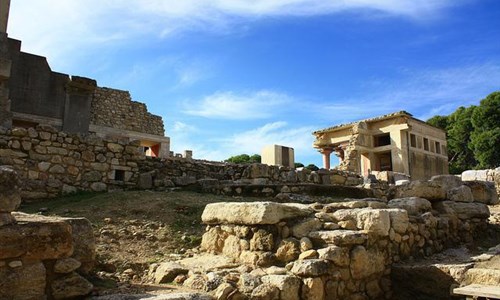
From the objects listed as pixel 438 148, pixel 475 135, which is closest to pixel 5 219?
pixel 438 148

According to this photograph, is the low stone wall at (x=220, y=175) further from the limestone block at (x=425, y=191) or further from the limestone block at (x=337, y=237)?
the limestone block at (x=337, y=237)

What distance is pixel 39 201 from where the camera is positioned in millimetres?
8469

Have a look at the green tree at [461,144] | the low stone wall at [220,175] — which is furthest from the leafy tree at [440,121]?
the low stone wall at [220,175]

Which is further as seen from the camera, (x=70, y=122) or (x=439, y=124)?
(x=439, y=124)

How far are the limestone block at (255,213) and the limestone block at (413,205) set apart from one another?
195cm

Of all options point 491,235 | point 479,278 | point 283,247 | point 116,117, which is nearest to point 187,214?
point 283,247

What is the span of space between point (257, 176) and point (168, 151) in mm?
12473

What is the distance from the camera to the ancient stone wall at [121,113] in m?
21.0

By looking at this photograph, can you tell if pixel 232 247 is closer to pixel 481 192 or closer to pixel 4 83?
pixel 481 192

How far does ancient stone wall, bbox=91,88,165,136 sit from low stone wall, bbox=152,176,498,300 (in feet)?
56.2

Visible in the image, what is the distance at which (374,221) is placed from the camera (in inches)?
203

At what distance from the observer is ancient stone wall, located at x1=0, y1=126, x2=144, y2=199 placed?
8508mm

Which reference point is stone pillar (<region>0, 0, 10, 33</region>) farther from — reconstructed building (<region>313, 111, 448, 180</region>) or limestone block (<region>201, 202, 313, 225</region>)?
reconstructed building (<region>313, 111, 448, 180</region>)

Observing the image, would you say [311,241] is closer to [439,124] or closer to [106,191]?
[106,191]
